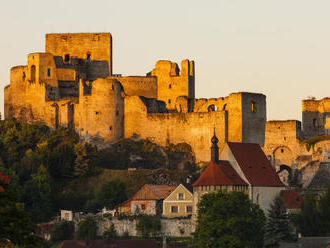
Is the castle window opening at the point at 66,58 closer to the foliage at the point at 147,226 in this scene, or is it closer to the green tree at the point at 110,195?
the green tree at the point at 110,195

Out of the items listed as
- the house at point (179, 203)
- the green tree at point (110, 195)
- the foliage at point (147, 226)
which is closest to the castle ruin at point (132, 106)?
the green tree at point (110, 195)

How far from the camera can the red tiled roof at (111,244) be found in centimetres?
6391

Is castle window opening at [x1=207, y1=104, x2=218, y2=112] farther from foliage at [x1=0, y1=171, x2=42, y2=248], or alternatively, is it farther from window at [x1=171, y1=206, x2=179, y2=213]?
foliage at [x1=0, y1=171, x2=42, y2=248]

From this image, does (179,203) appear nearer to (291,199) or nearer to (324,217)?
(291,199)

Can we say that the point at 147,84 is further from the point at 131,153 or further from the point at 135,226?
the point at 135,226

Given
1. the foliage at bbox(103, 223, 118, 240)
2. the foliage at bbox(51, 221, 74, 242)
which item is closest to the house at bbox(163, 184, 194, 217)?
the foliage at bbox(103, 223, 118, 240)

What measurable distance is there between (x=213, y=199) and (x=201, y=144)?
22413 mm

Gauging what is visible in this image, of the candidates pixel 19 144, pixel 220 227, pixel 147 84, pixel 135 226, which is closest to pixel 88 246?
pixel 135 226

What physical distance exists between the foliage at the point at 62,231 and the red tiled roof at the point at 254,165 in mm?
12645

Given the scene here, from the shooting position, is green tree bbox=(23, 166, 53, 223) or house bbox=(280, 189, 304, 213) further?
green tree bbox=(23, 166, 53, 223)

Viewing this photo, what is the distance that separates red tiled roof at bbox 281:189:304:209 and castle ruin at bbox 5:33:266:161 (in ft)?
47.9

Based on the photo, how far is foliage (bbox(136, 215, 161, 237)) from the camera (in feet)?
222

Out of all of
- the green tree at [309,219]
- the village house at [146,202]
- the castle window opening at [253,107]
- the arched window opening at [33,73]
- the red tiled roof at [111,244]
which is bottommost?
the red tiled roof at [111,244]

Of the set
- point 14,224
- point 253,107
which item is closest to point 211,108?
point 253,107
